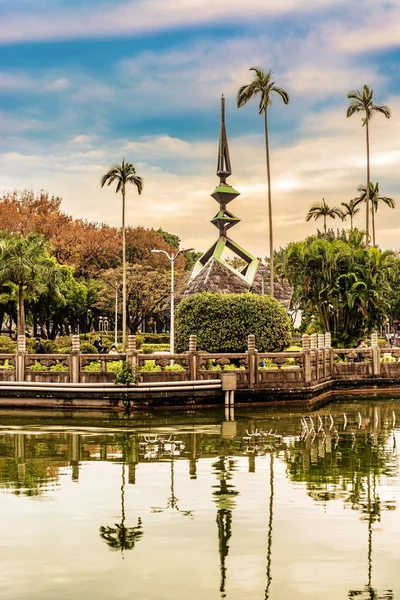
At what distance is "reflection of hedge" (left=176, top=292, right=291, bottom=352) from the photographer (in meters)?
35.8

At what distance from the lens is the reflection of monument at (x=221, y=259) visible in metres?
68.2

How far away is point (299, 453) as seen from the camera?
19.8 metres

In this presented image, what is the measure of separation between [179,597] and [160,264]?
81.2 metres

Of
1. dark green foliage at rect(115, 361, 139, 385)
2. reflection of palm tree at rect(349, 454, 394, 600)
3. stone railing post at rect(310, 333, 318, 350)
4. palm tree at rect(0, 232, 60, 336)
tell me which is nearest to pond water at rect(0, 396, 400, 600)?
reflection of palm tree at rect(349, 454, 394, 600)

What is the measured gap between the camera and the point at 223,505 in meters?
14.1

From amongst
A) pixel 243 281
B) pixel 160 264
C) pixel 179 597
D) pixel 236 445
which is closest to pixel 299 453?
pixel 236 445

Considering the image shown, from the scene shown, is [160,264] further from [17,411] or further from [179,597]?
[179,597]

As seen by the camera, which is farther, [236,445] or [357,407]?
[357,407]

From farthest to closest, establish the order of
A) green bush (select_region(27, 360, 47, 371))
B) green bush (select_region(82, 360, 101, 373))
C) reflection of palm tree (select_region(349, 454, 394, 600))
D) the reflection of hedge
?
the reflection of hedge, green bush (select_region(27, 360, 47, 371)), green bush (select_region(82, 360, 101, 373)), reflection of palm tree (select_region(349, 454, 394, 600))

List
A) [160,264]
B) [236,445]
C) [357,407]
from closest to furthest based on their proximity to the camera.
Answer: [236,445]
[357,407]
[160,264]

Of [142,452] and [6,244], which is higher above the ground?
[6,244]

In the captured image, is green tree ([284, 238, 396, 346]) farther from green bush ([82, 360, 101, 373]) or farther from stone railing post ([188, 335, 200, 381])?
green bush ([82, 360, 101, 373])

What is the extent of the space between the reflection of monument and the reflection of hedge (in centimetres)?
2998

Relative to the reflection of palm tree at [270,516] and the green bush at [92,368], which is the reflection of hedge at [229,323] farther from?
the reflection of palm tree at [270,516]
